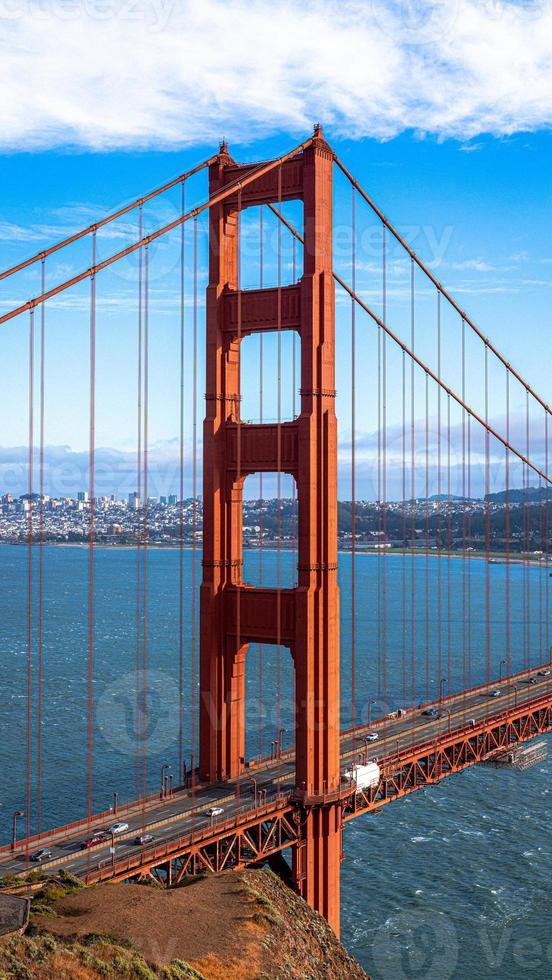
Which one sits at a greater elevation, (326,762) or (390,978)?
(326,762)

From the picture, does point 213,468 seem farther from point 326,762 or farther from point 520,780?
point 520,780

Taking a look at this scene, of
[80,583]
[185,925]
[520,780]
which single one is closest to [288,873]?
[185,925]

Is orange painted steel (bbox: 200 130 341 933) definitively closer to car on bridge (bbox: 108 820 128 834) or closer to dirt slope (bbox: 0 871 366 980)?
dirt slope (bbox: 0 871 366 980)

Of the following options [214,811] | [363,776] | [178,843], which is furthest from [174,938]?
[363,776]

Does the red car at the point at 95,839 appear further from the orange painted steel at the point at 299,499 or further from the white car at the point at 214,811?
the orange painted steel at the point at 299,499

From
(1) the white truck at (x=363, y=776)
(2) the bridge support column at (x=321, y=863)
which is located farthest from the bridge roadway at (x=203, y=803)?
(2) the bridge support column at (x=321, y=863)

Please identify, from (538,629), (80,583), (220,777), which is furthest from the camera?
(80,583)

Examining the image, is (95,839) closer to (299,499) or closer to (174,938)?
(174,938)
